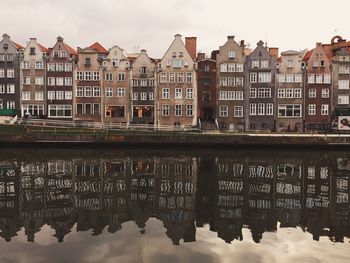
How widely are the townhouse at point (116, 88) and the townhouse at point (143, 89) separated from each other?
125cm

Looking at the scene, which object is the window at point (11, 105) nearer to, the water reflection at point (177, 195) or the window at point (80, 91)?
the window at point (80, 91)

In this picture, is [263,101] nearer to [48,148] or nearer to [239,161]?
[239,161]

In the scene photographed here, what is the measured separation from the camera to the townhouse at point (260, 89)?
71812mm

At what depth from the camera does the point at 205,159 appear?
43.0 m

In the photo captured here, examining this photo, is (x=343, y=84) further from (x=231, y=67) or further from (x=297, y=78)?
(x=231, y=67)

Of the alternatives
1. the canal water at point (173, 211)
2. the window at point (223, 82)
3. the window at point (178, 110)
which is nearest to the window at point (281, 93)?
the window at point (223, 82)

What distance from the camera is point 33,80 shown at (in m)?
74.6

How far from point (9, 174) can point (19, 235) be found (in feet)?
56.6

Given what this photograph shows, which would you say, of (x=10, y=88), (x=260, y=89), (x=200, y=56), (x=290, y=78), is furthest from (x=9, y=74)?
(x=290, y=78)

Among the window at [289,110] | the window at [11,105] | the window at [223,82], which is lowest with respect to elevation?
the window at [289,110]

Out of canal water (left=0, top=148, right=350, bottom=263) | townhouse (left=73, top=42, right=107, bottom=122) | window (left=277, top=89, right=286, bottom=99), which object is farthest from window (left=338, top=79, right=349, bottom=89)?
townhouse (left=73, top=42, right=107, bottom=122)

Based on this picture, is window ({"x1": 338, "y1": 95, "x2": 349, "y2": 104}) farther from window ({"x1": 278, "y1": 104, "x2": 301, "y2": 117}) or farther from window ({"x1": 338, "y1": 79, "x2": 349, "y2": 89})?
window ({"x1": 278, "y1": 104, "x2": 301, "y2": 117})

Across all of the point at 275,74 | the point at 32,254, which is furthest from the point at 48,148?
the point at 275,74

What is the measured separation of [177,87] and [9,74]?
1394 inches
